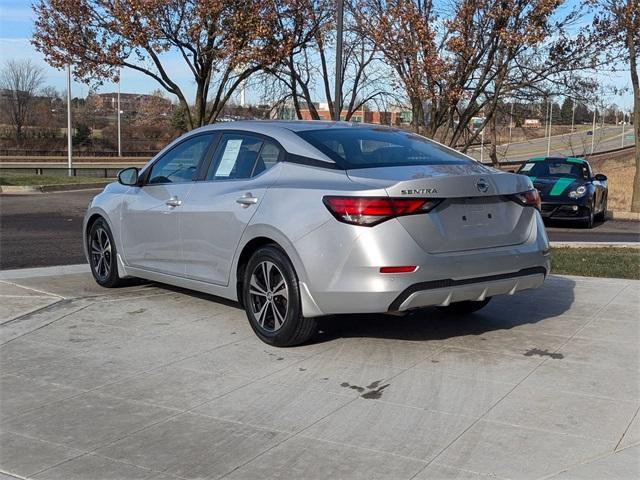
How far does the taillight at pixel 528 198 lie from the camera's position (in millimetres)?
5430

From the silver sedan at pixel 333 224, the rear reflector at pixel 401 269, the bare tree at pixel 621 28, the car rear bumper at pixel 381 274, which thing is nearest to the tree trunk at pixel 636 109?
the bare tree at pixel 621 28

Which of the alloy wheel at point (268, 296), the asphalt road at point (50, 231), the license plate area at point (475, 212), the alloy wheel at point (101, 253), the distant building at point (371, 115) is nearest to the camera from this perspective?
the license plate area at point (475, 212)

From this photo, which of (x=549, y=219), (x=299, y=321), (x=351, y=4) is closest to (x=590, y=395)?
(x=299, y=321)

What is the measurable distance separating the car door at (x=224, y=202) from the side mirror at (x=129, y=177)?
1.02 metres

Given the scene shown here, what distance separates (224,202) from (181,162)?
107 cm

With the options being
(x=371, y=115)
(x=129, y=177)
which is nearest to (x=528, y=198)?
(x=129, y=177)

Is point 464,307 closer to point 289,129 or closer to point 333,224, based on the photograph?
point 333,224

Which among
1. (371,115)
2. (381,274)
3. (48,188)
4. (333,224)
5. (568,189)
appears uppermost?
(371,115)

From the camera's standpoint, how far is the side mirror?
7.03 m

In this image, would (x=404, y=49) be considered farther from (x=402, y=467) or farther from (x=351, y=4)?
(x=402, y=467)

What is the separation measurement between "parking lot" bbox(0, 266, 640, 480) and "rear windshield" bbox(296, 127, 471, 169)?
4.42 ft

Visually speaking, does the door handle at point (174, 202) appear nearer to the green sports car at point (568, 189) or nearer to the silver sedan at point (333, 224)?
the silver sedan at point (333, 224)

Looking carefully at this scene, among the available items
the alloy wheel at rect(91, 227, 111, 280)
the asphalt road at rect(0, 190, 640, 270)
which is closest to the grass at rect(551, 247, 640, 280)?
the asphalt road at rect(0, 190, 640, 270)

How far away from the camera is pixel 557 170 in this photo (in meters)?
17.9
